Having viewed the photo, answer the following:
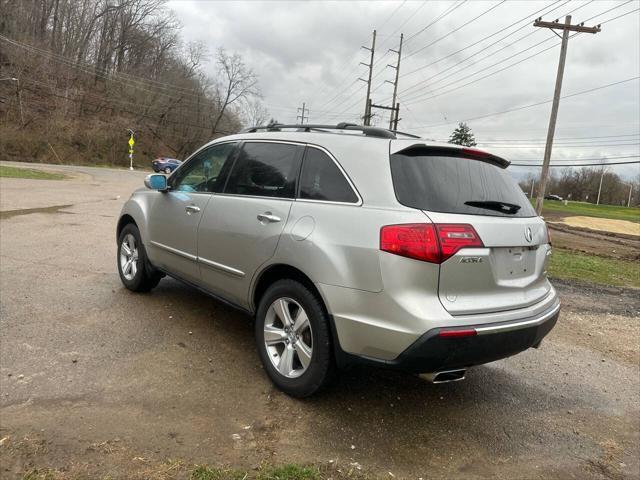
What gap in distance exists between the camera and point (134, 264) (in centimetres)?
555

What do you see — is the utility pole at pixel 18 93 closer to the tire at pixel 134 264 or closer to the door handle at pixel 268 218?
the tire at pixel 134 264

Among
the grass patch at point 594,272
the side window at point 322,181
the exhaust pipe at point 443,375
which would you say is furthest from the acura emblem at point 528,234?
the grass patch at point 594,272

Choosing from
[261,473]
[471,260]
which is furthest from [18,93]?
[471,260]

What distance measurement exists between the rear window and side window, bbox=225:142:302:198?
875 millimetres

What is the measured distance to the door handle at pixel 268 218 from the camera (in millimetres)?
3513

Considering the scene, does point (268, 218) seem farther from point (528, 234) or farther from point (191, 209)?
point (528, 234)

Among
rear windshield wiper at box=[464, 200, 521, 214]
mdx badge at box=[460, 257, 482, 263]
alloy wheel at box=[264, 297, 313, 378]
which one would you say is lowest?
alloy wheel at box=[264, 297, 313, 378]

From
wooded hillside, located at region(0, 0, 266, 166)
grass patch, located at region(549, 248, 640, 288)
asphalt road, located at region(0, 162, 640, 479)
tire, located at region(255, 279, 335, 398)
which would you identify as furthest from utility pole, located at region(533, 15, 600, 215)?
wooded hillside, located at region(0, 0, 266, 166)

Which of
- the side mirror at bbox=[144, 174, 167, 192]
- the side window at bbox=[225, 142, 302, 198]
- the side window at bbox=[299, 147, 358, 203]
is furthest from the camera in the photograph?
the side mirror at bbox=[144, 174, 167, 192]

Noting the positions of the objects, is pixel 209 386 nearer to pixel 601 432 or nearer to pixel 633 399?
pixel 601 432

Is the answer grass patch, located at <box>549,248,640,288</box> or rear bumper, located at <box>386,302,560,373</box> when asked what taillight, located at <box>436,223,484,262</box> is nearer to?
rear bumper, located at <box>386,302,560,373</box>

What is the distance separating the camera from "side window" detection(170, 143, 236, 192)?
14.4 ft

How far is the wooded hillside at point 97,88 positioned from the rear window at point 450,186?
4900cm

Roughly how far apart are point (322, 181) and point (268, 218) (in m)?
0.49
